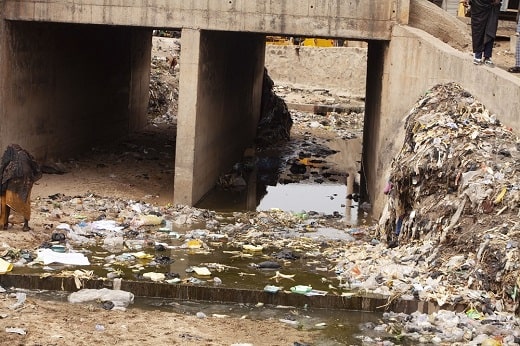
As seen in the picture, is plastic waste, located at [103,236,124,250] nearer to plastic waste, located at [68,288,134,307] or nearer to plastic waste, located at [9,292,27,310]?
plastic waste, located at [68,288,134,307]

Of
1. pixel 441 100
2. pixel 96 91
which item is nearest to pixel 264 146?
pixel 96 91

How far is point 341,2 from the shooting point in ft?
46.1

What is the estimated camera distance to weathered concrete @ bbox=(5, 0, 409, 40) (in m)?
14.0

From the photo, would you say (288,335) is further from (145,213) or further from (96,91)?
(96,91)

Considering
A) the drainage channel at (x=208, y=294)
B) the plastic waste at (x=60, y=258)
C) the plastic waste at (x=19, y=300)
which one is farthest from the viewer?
the plastic waste at (x=60, y=258)

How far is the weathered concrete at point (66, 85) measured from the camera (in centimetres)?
Result: 1456

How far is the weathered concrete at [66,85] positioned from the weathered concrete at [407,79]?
629 cm

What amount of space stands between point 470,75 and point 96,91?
9.54m

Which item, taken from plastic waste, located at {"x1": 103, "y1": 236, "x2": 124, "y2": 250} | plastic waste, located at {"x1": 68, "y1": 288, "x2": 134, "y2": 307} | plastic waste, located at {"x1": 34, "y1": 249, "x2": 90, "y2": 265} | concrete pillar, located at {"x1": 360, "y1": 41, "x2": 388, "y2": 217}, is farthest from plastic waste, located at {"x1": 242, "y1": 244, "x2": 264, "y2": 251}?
concrete pillar, located at {"x1": 360, "y1": 41, "x2": 388, "y2": 217}

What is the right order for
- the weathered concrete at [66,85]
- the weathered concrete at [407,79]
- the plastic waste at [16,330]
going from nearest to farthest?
the plastic waste at [16,330]
the weathered concrete at [407,79]
the weathered concrete at [66,85]

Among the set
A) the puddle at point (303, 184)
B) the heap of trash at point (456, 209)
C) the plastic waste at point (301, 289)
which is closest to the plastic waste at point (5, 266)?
the plastic waste at point (301, 289)

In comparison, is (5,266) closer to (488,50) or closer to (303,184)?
(488,50)

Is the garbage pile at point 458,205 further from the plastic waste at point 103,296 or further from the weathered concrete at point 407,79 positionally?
the plastic waste at point 103,296

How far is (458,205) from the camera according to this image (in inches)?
388
